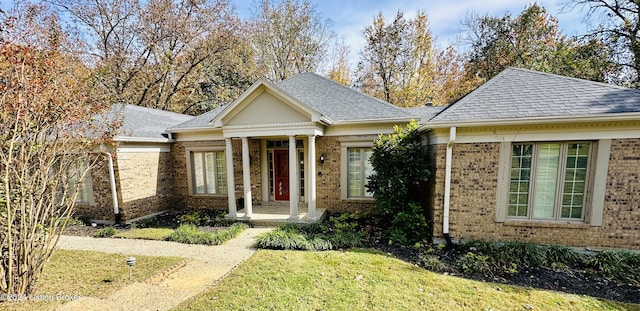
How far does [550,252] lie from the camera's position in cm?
551

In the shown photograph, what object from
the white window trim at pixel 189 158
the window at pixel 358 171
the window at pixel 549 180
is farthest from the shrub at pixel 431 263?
the white window trim at pixel 189 158

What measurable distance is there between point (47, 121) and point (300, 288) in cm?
528

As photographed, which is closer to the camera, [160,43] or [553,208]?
[553,208]

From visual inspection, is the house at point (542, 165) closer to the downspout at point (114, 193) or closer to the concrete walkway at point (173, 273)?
the concrete walkway at point (173, 273)

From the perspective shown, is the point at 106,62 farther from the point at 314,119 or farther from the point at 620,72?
the point at 620,72

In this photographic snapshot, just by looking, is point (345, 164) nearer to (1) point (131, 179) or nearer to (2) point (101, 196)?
(1) point (131, 179)

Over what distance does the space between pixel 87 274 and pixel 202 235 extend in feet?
7.98

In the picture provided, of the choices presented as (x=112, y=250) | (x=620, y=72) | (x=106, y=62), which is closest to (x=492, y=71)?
(x=620, y=72)

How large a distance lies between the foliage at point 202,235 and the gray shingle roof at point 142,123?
11.9 feet

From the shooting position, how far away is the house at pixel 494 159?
536cm

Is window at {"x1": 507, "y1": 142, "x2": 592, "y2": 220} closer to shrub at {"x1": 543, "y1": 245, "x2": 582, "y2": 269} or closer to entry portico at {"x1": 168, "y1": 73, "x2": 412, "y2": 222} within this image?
shrub at {"x1": 543, "y1": 245, "x2": 582, "y2": 269}

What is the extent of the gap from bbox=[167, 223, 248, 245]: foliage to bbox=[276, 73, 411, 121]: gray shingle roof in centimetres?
445

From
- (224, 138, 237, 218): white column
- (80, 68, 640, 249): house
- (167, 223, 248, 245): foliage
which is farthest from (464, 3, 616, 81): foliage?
(167, 223, 248, 245): foliage

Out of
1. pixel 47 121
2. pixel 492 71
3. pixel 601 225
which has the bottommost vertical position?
pixel 601 225
